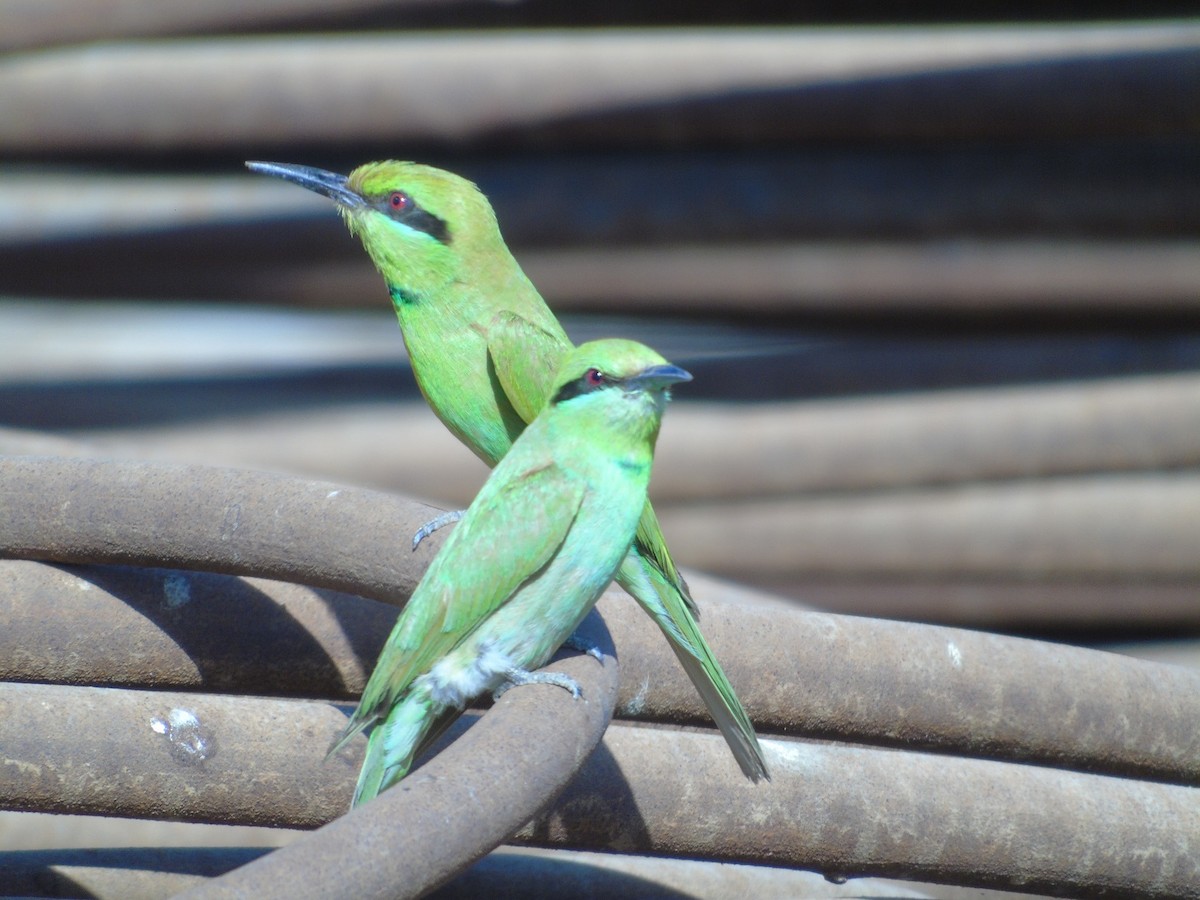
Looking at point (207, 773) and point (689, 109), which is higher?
point (689, 109)

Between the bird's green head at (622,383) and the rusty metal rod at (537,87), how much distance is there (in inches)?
84.3

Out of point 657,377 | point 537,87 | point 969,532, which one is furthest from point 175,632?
point 969,532

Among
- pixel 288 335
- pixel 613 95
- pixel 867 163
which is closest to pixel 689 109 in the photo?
pixel 613 95

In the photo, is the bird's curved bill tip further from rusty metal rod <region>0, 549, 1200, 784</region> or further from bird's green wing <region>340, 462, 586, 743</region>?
rusty metal rod <region>0, 549, 1200, 784</region>

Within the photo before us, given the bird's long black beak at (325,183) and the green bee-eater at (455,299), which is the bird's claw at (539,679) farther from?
the bird's long black beak at (325,183)

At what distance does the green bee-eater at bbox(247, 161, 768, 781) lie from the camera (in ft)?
10.2

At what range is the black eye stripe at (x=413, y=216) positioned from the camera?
10.5 ft

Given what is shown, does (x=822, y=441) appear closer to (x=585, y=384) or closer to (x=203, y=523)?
(x=585, y=384)

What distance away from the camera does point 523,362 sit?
10.1 ft

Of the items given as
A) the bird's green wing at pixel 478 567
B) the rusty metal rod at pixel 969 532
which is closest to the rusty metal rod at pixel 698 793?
the bird's green wing at pixel 478 567

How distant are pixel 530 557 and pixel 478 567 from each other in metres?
0.10

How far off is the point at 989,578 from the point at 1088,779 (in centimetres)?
243

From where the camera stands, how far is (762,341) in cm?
563

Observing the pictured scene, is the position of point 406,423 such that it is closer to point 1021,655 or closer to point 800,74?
point 800,74
